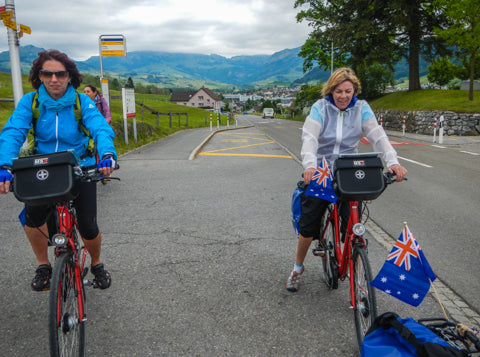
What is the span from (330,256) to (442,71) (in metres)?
54.1

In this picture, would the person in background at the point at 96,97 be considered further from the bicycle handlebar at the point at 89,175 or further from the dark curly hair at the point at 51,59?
the bicycle handlebar at the point at 89,175

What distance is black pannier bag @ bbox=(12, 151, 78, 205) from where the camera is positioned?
2.31 m

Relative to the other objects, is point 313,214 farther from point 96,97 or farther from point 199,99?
point 199,99

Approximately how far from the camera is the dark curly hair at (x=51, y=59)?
9.54ft

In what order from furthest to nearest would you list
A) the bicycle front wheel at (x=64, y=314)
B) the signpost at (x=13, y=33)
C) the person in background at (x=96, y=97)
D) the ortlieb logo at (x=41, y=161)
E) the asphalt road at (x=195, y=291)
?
the signpost at (x=13, y=33), the person in background at (x=96, y=97), the asphalt road at (x=195, y=291), the ortlieb logo at (x=41, y=161), the bicycle front wheel at (x=64, y=314)

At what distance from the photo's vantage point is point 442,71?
4931 centimetres

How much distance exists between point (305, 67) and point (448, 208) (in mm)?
41946

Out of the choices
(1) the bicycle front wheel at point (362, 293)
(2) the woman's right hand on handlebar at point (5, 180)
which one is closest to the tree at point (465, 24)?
(1) the bicycle front wheel at point (362, 293)

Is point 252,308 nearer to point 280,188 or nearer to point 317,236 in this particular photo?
point 317,236

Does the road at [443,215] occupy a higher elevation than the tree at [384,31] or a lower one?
lower

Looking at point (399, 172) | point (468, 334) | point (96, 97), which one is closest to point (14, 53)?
point (96, 97)

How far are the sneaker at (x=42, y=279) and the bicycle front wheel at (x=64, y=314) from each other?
1.90 ft

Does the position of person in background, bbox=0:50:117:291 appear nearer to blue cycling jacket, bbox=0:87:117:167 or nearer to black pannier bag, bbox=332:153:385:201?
blue cycling jacket, bbox=0:87:117:167

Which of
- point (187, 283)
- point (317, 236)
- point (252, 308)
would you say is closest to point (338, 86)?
point (317, 236)
